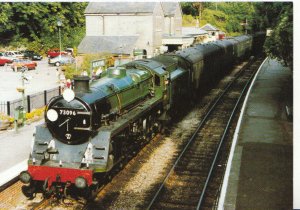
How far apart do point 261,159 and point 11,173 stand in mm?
8485

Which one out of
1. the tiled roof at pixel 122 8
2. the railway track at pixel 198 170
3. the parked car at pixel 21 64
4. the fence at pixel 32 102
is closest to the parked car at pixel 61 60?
the parked car at pixel 21 64

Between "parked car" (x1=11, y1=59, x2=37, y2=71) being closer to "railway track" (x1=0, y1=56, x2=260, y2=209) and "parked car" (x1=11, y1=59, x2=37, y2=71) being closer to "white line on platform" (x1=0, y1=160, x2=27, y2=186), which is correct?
"railway track" (x1=0, y1=56, x2=260, y2=209)

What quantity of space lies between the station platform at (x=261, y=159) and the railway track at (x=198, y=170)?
0.55 meters

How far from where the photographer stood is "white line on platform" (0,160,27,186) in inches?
456

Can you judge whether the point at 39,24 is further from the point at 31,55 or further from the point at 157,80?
the point at 157,80

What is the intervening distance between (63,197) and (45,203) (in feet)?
1.75

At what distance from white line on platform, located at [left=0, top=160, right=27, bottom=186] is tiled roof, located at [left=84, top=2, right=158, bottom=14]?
A: 3583 cm

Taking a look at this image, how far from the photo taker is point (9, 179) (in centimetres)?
1159

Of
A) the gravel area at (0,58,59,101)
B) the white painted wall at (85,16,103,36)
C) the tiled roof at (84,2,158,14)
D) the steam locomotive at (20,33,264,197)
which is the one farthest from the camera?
the white painted wall at (85,16,103,36)

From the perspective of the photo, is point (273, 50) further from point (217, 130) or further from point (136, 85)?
point (136, 85)

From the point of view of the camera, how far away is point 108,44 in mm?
43531

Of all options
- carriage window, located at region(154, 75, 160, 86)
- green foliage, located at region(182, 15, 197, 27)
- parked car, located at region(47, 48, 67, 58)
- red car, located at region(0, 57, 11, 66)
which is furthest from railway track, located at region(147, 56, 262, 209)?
green foliage, located at region(182, 15, 197, 27)

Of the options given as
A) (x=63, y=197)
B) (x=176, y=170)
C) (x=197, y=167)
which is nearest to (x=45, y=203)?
(x=63, y=197)

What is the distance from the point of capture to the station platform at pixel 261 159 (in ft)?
34.4
